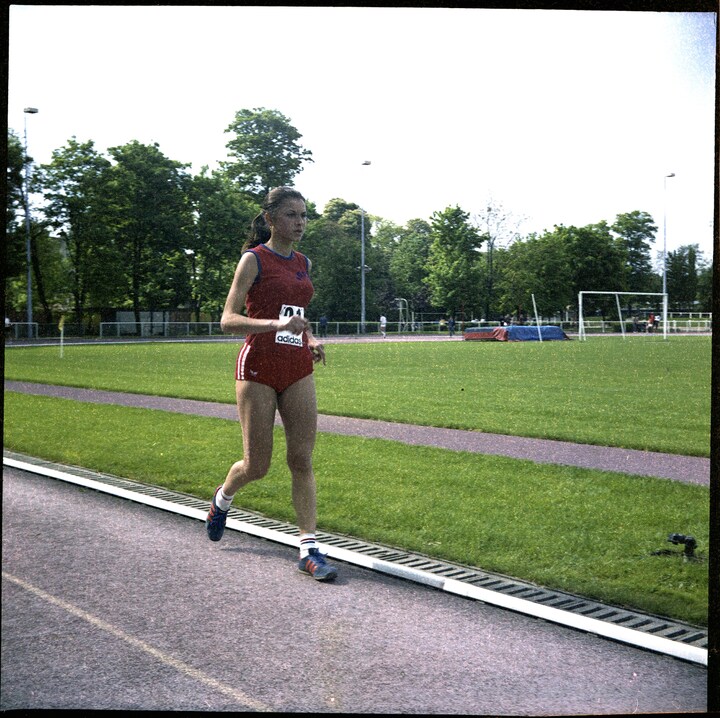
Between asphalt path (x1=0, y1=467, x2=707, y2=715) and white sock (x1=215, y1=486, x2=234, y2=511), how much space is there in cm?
27

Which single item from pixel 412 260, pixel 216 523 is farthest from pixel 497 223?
pixel 216 523

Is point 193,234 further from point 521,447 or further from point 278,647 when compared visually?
point 521,447

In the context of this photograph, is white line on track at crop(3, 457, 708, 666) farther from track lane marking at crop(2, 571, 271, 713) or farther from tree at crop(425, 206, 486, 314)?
tree at crop(425, 206, 486, 314)

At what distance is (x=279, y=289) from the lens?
3.81m

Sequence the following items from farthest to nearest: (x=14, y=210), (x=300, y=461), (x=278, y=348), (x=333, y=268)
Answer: (x=333, y=268) → (x=300, y=461) → (x=278, y=348) → (x=14, y=210)

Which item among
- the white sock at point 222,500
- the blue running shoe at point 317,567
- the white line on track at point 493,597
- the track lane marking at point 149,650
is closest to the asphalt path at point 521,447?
the white line on track at point 493,597

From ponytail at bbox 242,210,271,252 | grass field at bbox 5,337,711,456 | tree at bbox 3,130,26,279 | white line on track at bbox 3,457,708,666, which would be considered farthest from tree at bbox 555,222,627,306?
tree at bbox 3,130,26,279

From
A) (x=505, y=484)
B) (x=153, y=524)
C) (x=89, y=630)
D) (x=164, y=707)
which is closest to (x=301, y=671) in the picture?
(x=164, y=707)

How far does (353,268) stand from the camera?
5082 millimetres

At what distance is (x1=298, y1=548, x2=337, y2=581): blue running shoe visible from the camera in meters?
4.11

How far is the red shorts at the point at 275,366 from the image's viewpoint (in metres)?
3.93

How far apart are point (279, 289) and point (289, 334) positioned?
0.20m

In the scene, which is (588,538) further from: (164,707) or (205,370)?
(205,370)

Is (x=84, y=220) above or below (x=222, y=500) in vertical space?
above
